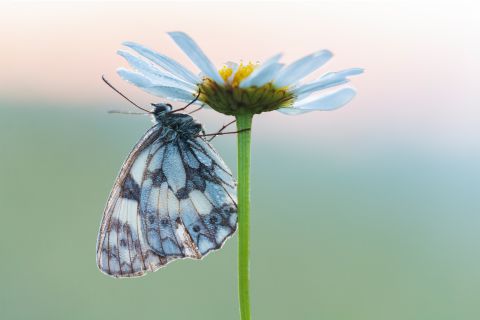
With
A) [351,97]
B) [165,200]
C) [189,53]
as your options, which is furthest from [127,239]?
[351,97]

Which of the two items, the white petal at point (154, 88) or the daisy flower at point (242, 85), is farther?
the white petal at point (154, 88)

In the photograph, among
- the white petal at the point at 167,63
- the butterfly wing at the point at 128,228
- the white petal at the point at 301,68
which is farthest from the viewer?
the butterfly wing at the point at 128,228

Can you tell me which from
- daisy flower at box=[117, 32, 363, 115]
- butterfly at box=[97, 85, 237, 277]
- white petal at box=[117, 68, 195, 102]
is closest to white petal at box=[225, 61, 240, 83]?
daisy flower at box=[117, 32, 363, 115]

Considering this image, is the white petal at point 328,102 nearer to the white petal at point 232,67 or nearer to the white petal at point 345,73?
the white petal at point 345,73

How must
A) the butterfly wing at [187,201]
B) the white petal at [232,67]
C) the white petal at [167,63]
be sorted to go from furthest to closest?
the butterfly wing at [187,201] → the white petal at [232,67] → the white petal at [167,63]

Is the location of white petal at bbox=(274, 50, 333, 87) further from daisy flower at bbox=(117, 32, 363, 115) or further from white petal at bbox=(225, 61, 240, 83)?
white petal at bbox=(225, 61, 240, 83)

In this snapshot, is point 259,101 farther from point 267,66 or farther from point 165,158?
point 165,158

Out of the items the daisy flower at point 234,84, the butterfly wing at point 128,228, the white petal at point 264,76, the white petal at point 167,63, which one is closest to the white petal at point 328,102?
the daisy flower at point 234,84
